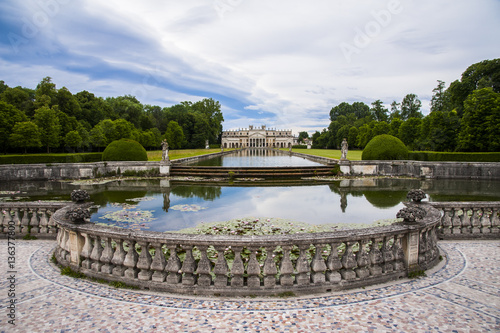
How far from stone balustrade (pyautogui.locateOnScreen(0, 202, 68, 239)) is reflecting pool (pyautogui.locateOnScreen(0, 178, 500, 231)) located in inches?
61.4

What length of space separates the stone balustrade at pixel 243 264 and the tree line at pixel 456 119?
26.5 m

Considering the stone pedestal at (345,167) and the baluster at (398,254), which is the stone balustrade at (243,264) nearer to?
the baluster at (398,254)

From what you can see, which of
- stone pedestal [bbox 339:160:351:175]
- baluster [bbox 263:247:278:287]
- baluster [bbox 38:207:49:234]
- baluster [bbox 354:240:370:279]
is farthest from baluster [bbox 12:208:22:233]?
stone pedestal [bbox 339:160:351:175]

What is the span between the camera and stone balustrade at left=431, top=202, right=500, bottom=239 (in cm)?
658

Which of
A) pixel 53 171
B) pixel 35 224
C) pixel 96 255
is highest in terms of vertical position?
pixel 53 171

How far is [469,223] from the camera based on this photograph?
6.69 meters

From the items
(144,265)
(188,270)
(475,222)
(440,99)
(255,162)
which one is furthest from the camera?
(440,99)

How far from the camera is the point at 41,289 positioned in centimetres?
430

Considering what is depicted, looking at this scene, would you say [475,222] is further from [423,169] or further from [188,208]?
[423,169]

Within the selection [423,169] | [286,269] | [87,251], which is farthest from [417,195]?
[423,169]

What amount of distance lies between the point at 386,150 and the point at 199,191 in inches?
610

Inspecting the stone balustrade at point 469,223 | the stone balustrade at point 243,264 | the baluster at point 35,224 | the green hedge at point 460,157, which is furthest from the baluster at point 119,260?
the green hedge at point 460,157

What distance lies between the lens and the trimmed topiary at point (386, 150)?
74.0ft

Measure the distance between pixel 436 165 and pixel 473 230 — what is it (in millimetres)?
15576
